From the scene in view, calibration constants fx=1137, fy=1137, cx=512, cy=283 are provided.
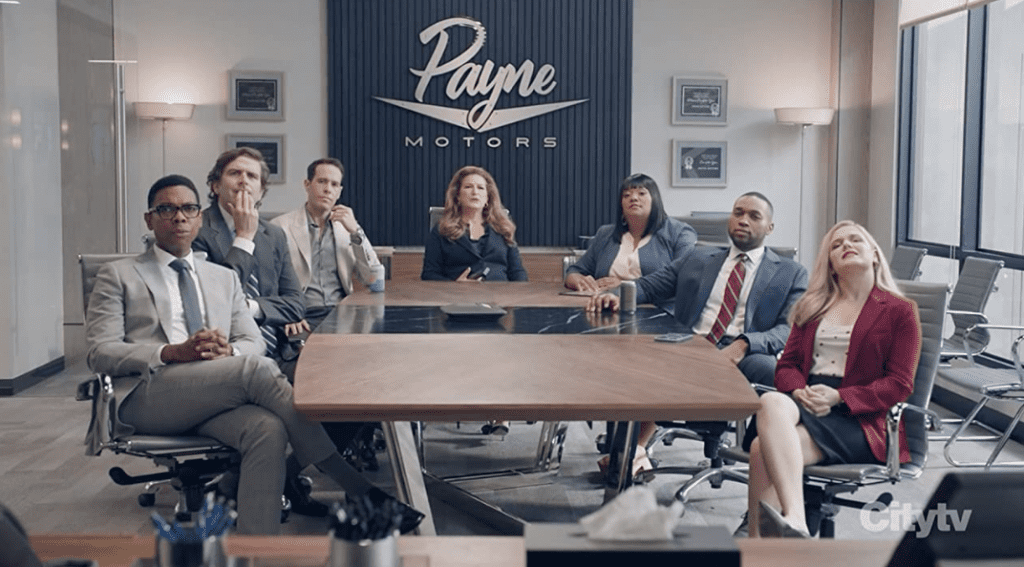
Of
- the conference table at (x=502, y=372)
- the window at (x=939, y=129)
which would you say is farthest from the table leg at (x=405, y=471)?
the window at (x=939, y=129)

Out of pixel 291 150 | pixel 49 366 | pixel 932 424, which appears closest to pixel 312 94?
pixel 291 150

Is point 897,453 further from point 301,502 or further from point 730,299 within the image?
point 301,502

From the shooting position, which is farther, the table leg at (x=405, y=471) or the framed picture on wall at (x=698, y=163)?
the framed picture on wall at (x=698, y=163)

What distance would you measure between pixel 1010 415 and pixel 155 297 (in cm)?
472

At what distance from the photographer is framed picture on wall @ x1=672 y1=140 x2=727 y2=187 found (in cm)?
918

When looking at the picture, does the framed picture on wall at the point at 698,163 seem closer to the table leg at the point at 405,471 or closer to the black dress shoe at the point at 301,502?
the black dress shoe at the point at 301,502

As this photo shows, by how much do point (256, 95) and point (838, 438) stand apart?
6313mm

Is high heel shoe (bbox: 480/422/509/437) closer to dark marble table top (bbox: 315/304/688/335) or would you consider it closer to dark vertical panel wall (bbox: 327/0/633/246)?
dark marble table top (bbox: 315/304/688/335)

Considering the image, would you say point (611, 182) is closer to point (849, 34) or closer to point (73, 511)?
point (849, 34)

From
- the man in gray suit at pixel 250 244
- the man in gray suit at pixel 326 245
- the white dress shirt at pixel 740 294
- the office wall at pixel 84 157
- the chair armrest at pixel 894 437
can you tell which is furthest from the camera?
the office wall at pixel 84 157

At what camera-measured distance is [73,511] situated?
15.6 feet

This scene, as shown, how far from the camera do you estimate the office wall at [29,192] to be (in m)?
7.00

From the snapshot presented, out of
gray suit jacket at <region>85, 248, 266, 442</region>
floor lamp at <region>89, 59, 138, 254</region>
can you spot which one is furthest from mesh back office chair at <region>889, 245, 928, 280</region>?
floor lamp at <region>89, 59, 138, 254</region>

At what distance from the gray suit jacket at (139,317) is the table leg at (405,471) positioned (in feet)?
2.40
